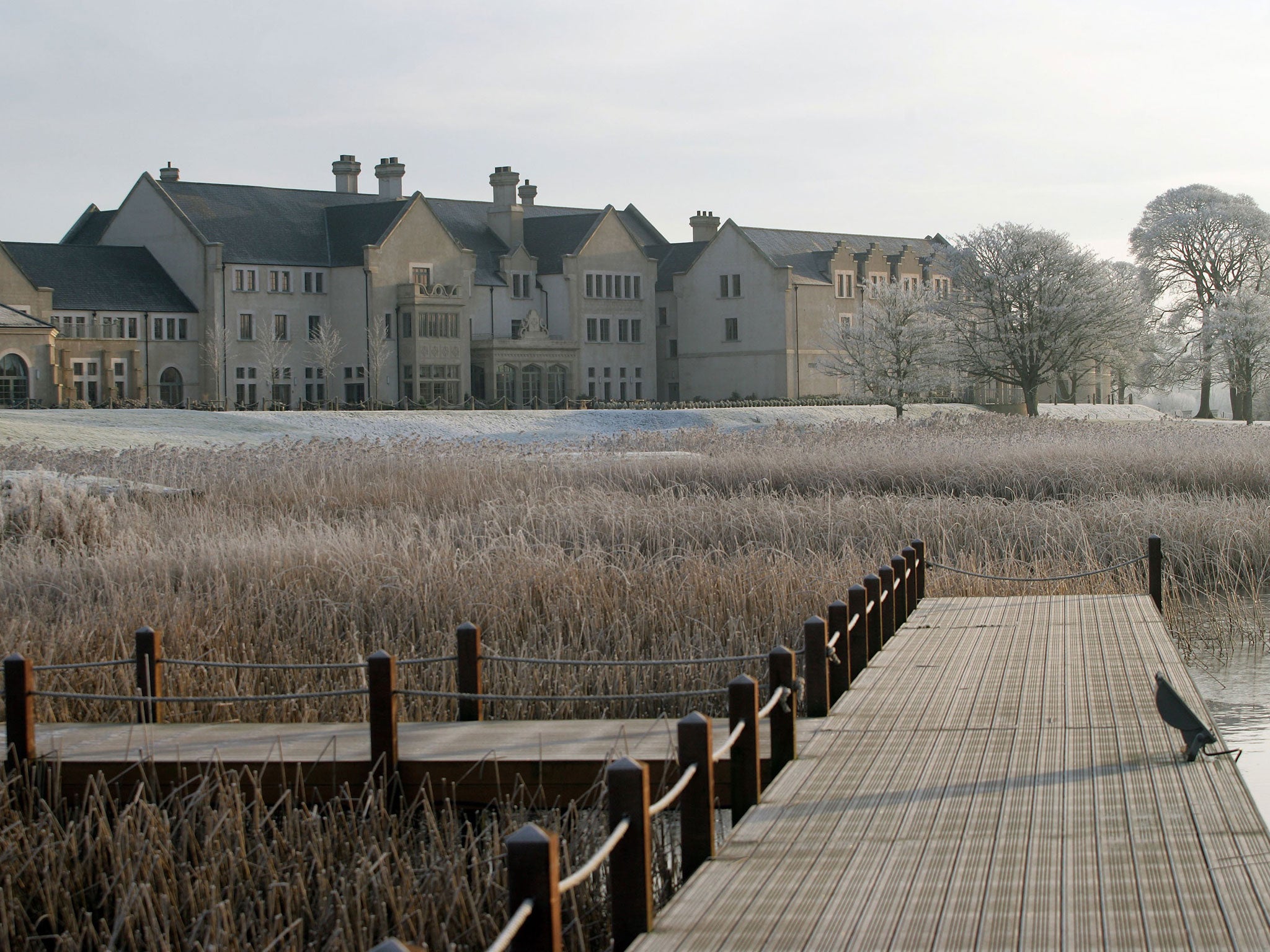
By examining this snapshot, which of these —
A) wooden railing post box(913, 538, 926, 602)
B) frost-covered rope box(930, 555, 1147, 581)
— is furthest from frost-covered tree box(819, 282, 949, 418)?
wooden railing post box(913, 538, 926, 602)

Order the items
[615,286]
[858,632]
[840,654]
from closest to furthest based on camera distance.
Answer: [840,654] → [858,632] → [615,286]

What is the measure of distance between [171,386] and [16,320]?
839 cm

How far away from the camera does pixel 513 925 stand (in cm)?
342

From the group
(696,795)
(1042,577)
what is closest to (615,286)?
(1042,577)

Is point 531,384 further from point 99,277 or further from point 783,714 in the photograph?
point 783,714

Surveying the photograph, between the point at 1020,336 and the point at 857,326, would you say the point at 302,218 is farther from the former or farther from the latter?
the point at 1020,336

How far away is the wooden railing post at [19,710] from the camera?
7.17 metres

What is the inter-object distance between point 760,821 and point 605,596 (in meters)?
5.96

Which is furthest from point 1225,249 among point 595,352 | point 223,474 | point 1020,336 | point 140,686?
point 140,686

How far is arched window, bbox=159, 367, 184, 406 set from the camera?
56906 millimetres

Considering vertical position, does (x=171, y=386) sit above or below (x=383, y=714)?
above

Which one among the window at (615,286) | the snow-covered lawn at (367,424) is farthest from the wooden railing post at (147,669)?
the window at (615,286)

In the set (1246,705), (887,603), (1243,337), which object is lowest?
(1246,705)

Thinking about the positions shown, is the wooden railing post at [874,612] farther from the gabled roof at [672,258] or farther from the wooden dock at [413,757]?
the gabled roof at [672,258]
